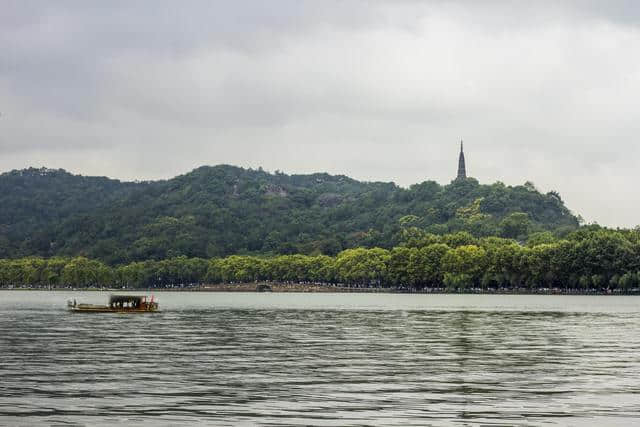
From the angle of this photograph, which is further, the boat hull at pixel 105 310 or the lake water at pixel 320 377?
the boat hull at pixel 105 310

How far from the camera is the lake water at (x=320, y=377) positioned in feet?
124

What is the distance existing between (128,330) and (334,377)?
46.8 m

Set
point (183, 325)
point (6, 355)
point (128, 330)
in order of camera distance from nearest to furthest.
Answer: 1. point (6, 355)
2. point (128, 330)
3. point (183, 325)

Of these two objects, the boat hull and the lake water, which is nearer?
the lake water

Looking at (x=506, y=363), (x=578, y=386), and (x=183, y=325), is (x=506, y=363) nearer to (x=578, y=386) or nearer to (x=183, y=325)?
(x=578, y=386)

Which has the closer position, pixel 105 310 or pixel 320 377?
pixel 320 377

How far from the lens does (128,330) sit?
93.2m

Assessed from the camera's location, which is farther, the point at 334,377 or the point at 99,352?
the point at 99,352

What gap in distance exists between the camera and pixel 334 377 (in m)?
49.9

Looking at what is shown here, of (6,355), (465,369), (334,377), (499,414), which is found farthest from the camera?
(6,355)

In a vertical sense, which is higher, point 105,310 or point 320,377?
point 105,310

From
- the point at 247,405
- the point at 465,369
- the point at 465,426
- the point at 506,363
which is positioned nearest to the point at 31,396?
the point at 247,405

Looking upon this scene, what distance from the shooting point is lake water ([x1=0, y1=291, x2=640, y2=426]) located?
3784 centimetres

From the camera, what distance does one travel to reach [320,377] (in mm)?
49844
